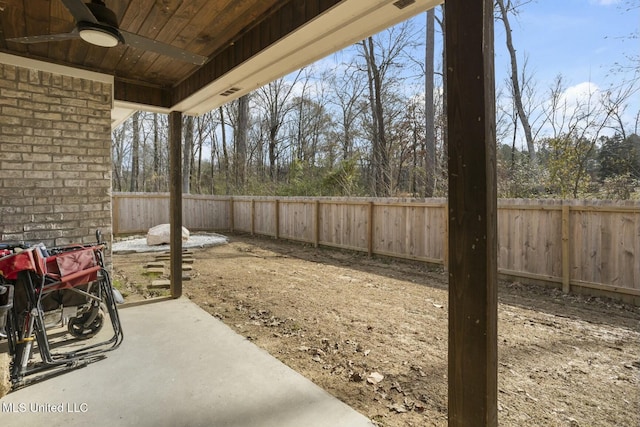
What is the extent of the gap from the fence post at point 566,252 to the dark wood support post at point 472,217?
4425 mm

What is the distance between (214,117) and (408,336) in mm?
17061

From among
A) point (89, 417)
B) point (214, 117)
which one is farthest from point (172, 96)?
point (214, 117)

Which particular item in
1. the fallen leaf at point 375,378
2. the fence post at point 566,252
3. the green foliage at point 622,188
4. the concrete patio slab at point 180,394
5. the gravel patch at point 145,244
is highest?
the green foliage at point 622,188

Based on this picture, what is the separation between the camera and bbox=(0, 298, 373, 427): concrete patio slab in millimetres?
1969

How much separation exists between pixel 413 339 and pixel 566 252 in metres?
2.97

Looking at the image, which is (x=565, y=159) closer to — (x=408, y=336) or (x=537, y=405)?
(x=408, y=336)

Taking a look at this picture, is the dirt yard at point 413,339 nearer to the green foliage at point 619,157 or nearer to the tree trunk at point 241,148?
the green foliage at point 619,157

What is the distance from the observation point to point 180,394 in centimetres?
222

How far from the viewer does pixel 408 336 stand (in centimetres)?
335

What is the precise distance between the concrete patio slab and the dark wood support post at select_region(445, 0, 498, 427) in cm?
94

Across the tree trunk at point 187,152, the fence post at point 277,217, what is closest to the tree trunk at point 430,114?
the fence post at point 277,217

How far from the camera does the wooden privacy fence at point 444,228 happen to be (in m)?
4.36

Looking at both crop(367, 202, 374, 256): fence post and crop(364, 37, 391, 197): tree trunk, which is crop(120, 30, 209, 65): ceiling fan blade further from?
crop(364, 37, 391, 197): tree trunk

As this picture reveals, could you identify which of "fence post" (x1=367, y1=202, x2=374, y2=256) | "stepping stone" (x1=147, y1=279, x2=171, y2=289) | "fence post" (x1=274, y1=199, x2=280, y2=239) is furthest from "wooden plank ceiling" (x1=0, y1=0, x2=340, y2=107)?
"fence post" (x1=274, y1=199, x2=280, y2=239)
